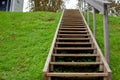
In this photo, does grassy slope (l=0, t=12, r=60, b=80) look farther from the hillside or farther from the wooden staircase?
the wooden staircase

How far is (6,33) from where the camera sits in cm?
1345

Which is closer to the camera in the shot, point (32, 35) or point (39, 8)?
point (32, 35)

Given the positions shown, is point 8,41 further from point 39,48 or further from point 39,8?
point 39,8

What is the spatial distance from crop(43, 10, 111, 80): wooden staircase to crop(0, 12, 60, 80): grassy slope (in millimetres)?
578

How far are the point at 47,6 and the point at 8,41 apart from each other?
23071 mm

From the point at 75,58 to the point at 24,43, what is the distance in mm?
3492

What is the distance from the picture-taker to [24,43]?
38.3 ft

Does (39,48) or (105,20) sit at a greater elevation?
(105,20)

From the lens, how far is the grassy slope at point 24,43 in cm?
831

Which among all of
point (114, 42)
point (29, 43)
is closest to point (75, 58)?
point (29, 43)

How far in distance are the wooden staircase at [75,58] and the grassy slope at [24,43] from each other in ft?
1.90

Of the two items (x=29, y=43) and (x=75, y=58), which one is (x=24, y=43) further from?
(x=75, y=58)

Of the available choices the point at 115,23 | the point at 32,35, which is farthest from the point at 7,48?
the point at 115,23

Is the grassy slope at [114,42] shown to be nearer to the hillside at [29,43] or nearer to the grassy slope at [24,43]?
the hillside at [29,43]
